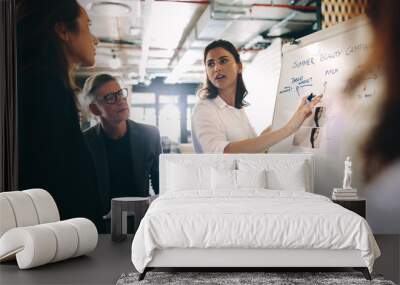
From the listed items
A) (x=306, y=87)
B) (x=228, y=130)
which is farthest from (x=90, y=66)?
(x=306, y=87)

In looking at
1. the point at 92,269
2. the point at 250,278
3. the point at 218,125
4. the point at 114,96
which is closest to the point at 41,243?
the point at 92,269

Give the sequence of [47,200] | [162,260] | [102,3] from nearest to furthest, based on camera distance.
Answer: [162,260] < [47,200] < [102,3]

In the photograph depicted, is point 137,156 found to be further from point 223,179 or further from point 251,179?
point 251,179

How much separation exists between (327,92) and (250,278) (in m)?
2.98

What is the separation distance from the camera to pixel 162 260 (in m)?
4.30

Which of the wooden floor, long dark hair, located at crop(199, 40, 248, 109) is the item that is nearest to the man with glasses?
long dark hair, located at crop(199, 40, 248, 109)

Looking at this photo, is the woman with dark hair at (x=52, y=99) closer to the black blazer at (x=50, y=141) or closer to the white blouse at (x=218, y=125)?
the black blazer at (x=50, y=141)

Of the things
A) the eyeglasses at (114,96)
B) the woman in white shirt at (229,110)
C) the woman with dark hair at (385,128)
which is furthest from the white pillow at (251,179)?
the eyeglasses at (114,96)

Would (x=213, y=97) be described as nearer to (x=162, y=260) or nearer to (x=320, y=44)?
(x=320, y=44)

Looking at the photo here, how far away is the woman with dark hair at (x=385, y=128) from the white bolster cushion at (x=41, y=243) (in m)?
3.54

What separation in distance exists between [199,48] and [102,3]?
1.28m

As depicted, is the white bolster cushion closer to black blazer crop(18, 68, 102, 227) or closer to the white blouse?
black blazer crop(18, 68, 102, 227)

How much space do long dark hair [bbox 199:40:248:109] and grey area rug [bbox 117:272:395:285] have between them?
264cm

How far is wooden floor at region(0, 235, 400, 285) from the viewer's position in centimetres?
435
